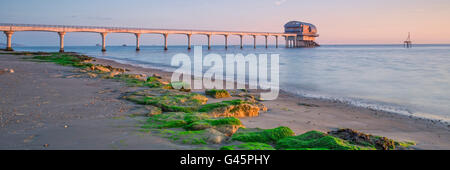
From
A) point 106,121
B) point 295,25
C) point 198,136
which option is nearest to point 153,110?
point 106,121

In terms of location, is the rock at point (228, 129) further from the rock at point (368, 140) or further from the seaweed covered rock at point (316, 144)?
the rock at point (368, 140)

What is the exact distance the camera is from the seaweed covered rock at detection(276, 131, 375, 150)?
122 inches

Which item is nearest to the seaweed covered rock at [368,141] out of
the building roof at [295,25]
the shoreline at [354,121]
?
the shoreline at [354,121]

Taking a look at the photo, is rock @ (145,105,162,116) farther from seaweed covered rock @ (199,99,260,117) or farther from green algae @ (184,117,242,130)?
green algae @ (184,117,242,130)

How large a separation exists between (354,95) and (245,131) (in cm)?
738

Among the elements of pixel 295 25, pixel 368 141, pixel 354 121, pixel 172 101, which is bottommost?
pixel 354 121

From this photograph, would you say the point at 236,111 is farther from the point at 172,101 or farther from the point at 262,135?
the point at 262,135

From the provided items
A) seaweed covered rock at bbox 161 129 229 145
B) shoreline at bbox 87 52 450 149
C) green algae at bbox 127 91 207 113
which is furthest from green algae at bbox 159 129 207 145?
green algae at bbox 127 91 207 113

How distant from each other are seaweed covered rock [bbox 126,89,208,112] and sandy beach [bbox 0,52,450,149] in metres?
0.35

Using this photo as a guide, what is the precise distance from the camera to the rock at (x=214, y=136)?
11.1 feet

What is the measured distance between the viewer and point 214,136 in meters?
3.47

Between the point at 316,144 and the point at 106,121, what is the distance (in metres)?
2.88

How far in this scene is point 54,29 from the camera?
42.9 metres
